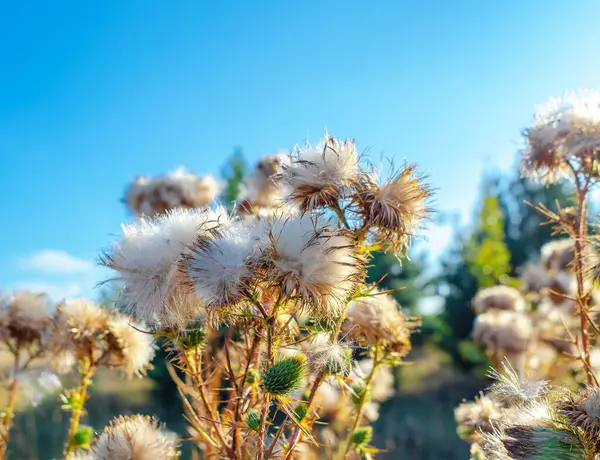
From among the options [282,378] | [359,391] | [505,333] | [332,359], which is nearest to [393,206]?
[332,359]

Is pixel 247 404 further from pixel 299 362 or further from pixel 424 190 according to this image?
pixel 424 190

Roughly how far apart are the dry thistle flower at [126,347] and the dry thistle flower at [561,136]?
8.34 feet

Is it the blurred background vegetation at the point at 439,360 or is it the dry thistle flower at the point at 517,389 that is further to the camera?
the blurred background vegetation at the point at 439,360

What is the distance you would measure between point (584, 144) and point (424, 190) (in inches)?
50.7

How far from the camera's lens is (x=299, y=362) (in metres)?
2.03

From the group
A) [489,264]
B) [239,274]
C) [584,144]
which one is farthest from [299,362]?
[489,264]

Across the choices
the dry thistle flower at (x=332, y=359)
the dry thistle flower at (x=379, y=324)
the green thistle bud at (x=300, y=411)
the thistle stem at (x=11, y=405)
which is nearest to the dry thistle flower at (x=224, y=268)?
the dry thistle flower at (x=332, y=359)

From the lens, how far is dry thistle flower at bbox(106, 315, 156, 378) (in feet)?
10.5

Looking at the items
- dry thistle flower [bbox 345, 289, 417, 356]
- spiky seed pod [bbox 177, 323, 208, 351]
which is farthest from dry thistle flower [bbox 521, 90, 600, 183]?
spiky seed pod [bbox 177, 323, 208, 351]

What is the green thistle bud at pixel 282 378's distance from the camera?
1.85 metres

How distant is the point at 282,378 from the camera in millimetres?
1861

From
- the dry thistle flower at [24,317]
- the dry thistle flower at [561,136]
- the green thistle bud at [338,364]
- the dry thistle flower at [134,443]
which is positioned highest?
the dry thistle flower at [561,136]

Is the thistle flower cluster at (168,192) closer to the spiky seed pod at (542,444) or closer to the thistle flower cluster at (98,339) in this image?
the thistle flower cluster at (98,339)

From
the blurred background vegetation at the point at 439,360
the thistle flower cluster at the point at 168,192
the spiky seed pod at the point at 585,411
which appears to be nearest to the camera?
the spiky seed pod at the point at 585,411
